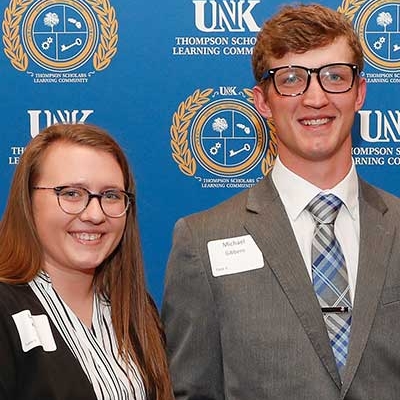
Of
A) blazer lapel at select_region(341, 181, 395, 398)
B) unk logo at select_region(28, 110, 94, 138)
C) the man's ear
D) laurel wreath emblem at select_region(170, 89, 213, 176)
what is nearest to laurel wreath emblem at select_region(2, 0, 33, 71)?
unk logo at select_region(28, 110, 94, 138)

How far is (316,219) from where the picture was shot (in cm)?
198

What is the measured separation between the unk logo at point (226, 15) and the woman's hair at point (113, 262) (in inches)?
34.3

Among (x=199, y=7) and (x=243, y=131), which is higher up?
(x=199, y=7)

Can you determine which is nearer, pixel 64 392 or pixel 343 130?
pixel 64 392

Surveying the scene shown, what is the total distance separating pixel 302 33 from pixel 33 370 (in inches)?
40.3

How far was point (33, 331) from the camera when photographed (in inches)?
67.6

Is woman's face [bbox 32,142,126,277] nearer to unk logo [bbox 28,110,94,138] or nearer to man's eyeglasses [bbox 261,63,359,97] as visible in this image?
man's eyeglasses [bbox 261,63,359,97]

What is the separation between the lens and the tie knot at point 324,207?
1979mm

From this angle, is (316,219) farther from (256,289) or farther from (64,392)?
(64,392)

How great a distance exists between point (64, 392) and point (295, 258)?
2.07 ft

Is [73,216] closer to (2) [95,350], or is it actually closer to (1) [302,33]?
(2) [95,350]

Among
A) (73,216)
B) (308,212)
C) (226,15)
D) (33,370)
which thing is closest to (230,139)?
(226,15)

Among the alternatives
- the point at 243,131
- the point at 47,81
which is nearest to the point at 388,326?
the point at 243,131

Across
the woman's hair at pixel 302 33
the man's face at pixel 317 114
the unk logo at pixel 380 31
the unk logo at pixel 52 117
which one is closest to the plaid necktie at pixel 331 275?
the man's face at pixel 317 114
